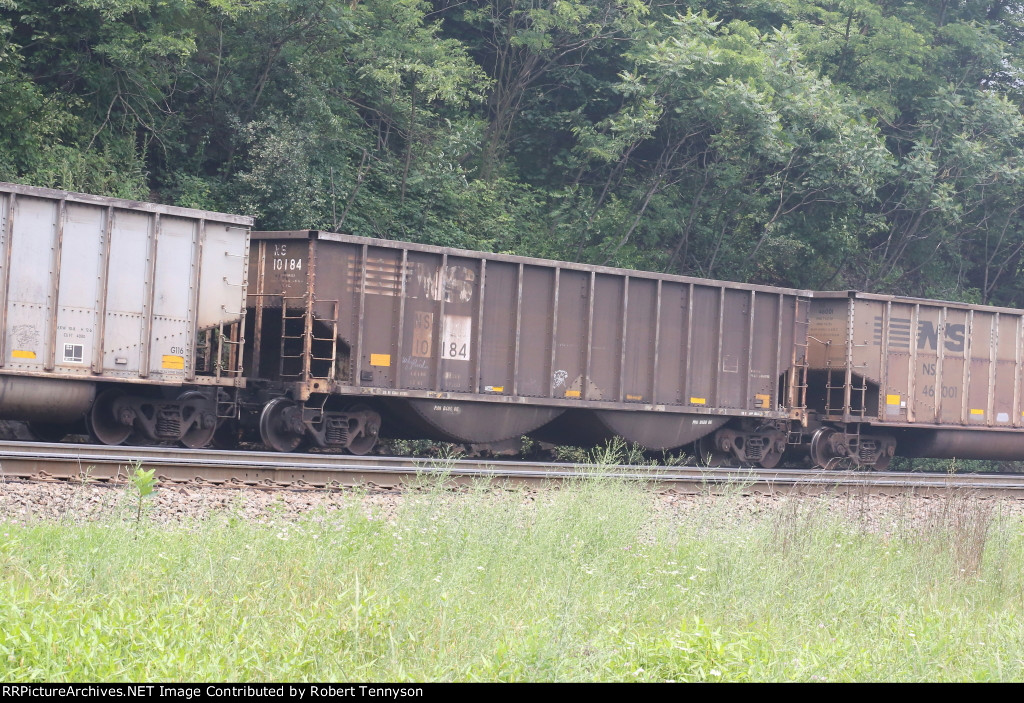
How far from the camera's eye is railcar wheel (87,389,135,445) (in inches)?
523

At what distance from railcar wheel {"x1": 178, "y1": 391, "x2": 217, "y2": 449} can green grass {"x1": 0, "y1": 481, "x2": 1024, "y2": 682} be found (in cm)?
573

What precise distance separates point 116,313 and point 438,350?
4.66 m

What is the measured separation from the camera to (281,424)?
14.8m

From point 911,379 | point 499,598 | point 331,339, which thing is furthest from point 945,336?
point 499,598

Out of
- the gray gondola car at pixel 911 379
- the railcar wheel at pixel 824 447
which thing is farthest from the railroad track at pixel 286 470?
the gray gondola car at pixel 911 379

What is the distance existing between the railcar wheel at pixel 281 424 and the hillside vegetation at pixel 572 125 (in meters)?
8.17

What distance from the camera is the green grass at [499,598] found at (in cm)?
519

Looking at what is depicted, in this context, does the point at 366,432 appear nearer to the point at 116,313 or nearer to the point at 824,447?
the point at 116,313

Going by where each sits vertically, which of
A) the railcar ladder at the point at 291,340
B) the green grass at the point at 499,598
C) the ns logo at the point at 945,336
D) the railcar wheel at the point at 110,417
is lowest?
the green grass at the point at 499,598

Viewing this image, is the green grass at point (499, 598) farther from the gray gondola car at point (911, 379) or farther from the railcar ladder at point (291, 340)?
the gray gondola car at point (911, 379)

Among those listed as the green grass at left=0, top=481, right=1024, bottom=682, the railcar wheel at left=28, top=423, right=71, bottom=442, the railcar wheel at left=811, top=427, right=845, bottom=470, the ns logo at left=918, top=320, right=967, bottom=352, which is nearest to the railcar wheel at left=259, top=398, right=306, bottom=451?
the railcar wheel at left=28, top=423, right=71, bottom=442

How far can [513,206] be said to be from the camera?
91.9ft

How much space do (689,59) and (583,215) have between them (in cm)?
509
